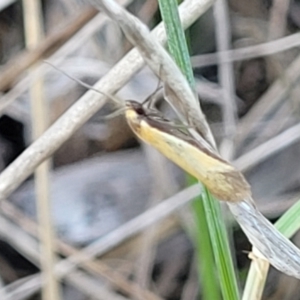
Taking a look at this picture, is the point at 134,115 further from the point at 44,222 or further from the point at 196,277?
the point at 196,277

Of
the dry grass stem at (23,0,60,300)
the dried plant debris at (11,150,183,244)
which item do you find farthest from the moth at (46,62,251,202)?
the dried plant debris at (11,150,183,244)

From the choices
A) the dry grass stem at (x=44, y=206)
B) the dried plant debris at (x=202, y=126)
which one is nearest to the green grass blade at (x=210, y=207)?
the dried plant debris at (x=202, y=126)

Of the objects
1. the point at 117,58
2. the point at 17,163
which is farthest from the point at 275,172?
the point at 17,163

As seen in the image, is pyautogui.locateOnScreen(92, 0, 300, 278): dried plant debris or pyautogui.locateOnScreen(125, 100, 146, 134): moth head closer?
pyautogui.locateOnScreen(92, 0, 300, 278): dried plant debris

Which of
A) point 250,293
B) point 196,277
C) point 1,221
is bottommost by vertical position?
point 250,293

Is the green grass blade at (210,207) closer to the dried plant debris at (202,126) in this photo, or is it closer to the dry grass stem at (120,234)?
the dried plant debris at (202,126)

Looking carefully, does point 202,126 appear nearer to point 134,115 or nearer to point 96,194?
point 134,115

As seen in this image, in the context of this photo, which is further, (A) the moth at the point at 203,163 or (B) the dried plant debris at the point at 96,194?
(B) the dried plant debris at the point at 96,194

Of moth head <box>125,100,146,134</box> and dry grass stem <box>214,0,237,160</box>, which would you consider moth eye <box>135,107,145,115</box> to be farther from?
dry grass stem <box>214,0,237,160</box>
